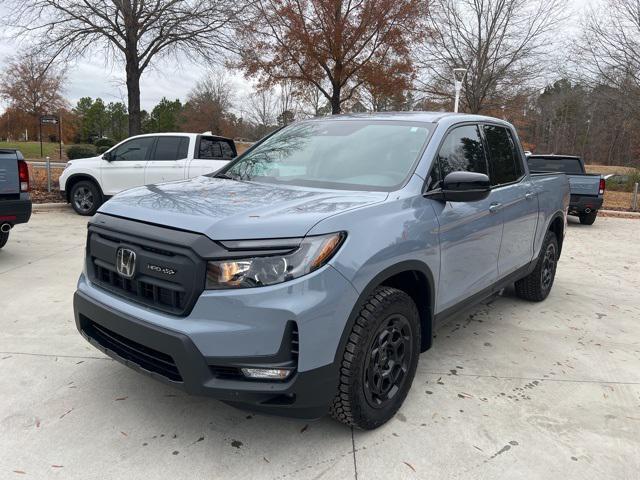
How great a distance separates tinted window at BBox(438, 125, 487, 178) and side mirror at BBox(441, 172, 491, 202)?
→ 0.91ft

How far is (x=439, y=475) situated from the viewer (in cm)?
244

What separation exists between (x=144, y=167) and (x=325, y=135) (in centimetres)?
748

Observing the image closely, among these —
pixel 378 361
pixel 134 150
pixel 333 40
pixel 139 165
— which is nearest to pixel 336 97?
pixel 333 40

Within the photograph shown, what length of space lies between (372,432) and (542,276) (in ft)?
10.8

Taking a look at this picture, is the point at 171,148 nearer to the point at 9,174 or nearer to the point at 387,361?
the point at 9,174

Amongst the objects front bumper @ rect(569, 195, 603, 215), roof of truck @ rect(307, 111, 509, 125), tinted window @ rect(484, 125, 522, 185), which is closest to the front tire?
roof of truck @ rect(307, 111, 509, 125)

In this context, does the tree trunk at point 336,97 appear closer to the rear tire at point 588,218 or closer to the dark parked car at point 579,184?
the dark parked car at point 579,184

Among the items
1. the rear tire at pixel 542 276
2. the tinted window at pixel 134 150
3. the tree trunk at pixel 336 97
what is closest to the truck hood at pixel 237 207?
the rear tire at pixel 542 276

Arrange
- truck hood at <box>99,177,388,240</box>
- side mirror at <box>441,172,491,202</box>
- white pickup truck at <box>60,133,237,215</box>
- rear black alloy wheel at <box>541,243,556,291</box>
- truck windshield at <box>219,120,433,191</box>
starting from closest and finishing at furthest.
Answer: truck hood at <box>99,177,388,240</box>
side mirror at <box>441,172,491,202</box>
truck windshield at <box>219,120,433,191</box>
rear black alloy wheel at <box>541,243,556,291</box>
white pickup truck at <box>60,133,237,215</box>

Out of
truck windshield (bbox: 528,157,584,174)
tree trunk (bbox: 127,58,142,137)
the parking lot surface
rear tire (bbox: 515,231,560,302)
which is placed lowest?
the parking lot surface

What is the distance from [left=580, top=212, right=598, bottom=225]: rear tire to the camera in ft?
40.3

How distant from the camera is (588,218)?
488 inches

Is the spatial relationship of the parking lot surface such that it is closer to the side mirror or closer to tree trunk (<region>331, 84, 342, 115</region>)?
the side mirror

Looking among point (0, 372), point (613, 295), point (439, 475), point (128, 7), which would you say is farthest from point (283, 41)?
point (439, 475)
